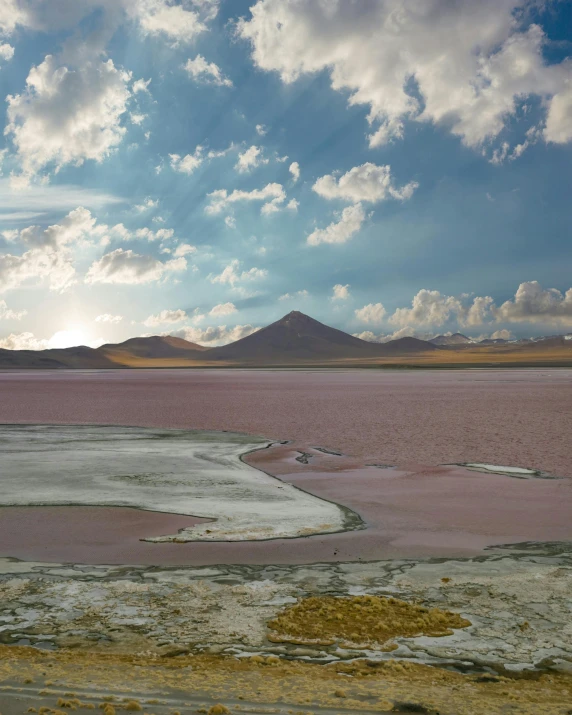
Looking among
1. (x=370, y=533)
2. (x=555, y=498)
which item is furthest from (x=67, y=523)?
(x=555, y=498)

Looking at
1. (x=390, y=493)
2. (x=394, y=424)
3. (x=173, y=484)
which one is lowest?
(x=394, y=424)

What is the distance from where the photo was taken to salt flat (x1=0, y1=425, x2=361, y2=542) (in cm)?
1270

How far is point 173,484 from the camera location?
16.6 m

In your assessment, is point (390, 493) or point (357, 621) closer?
point (357, 621)

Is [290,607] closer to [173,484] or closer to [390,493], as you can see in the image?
[390,493]

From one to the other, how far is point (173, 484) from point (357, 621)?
9.72 m

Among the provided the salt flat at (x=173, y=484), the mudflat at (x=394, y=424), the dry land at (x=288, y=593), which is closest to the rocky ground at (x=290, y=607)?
the dry land at (x=288, y=593)

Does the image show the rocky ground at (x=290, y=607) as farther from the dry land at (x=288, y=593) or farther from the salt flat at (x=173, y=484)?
the salt flat at (x=173, y=484)

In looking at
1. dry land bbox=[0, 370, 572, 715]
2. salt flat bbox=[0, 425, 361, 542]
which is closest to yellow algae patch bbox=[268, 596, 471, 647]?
dry land bbox=[0, 370, 572, 715]

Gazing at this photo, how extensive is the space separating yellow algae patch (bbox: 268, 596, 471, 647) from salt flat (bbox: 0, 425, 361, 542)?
3725 mm

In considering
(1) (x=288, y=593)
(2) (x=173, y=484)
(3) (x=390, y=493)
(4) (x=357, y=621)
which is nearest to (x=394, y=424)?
(3) (x=390, y=493)

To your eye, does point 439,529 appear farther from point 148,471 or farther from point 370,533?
point 148,471

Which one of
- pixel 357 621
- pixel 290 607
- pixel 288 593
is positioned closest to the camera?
pixel 357 621

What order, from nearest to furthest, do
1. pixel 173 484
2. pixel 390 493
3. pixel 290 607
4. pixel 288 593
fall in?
pixel 290 607 → pixel 288 593 → pixel 390 493 → pixel 173 484
